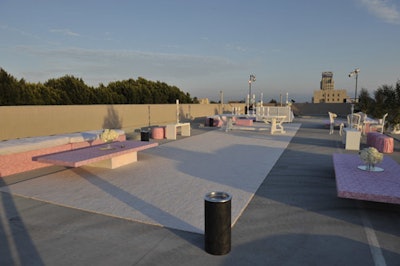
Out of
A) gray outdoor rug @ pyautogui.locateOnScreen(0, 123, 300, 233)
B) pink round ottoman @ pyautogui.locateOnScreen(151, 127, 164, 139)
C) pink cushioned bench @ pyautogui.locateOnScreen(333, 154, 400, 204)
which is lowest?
gray outdoor rug @ pyautogui.locateOnScreen(0, 123, 300, 233)

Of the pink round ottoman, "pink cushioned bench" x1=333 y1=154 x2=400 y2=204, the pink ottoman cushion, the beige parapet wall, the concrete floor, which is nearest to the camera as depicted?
the concrete floor

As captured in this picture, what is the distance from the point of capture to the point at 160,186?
518cm

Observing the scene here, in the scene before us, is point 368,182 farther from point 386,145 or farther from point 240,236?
point 386,145

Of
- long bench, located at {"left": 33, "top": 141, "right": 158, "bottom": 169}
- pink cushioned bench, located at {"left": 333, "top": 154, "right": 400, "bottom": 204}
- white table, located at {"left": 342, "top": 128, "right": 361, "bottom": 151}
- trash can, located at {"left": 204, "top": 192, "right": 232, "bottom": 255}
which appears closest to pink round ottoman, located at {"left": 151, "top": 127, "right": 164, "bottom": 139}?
long bench, located at {"left": 33, "top": 141, "right": 158, "bottom": 169}

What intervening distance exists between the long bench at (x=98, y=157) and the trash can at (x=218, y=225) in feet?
11.1

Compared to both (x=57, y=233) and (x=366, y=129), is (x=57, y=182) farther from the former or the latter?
(x=366, y=129)

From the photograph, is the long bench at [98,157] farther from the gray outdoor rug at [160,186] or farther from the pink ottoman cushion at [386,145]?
the pink ottoman cushion at [386,145]

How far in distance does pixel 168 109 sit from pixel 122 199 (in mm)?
17762

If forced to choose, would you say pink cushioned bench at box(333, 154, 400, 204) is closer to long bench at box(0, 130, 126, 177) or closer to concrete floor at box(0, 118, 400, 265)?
concrete floor at box(0, 118, 400, 265)

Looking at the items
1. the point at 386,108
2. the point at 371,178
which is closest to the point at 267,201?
the point at 371,178

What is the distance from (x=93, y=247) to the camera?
9.84ft

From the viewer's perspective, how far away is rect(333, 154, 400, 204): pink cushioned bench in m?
3.57

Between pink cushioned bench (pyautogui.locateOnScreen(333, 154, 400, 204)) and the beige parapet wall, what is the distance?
36.6 feet

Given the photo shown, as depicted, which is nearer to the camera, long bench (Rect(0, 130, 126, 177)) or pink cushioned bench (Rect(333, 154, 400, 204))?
pink cushioned bench (Rect(333, 154, 400, 204))
